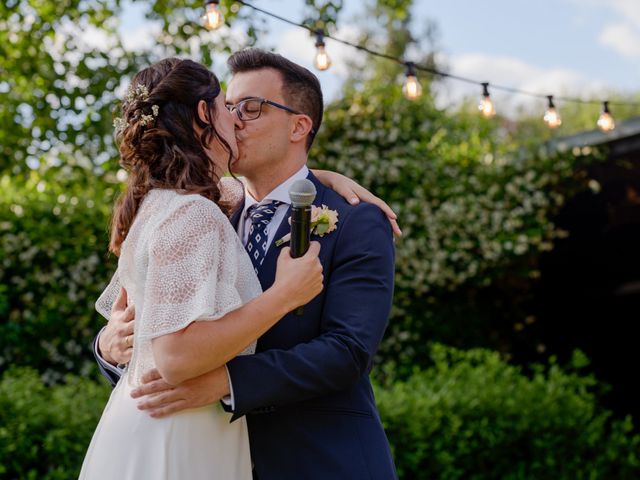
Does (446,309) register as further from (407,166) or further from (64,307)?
(64,307)

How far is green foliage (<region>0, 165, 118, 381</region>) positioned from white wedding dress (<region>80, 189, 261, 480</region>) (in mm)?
4681

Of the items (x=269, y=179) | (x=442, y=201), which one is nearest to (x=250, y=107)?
(x=269, y=179)

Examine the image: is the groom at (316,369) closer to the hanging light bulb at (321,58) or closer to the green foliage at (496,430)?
the hanging light bulb at (321,58)

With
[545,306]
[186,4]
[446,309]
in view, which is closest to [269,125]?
[186,4]

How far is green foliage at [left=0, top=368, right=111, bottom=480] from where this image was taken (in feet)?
14.2

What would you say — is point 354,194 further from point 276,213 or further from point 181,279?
point 181,279

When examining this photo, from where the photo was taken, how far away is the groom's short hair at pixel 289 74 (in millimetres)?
2973

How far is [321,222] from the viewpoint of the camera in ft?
8.24

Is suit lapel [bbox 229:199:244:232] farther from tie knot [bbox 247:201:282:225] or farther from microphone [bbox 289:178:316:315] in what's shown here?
microphone [bbox 289:178:316:315]

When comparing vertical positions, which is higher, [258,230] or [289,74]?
[289,74]

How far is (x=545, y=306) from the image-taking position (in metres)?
8.41

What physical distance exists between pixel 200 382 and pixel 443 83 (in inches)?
1235

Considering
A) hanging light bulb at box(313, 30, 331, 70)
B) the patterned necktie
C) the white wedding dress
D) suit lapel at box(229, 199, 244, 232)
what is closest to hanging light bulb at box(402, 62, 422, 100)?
hanging light bulb at box(313, 30, 331, 70)

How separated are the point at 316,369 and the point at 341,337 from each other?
12cm
